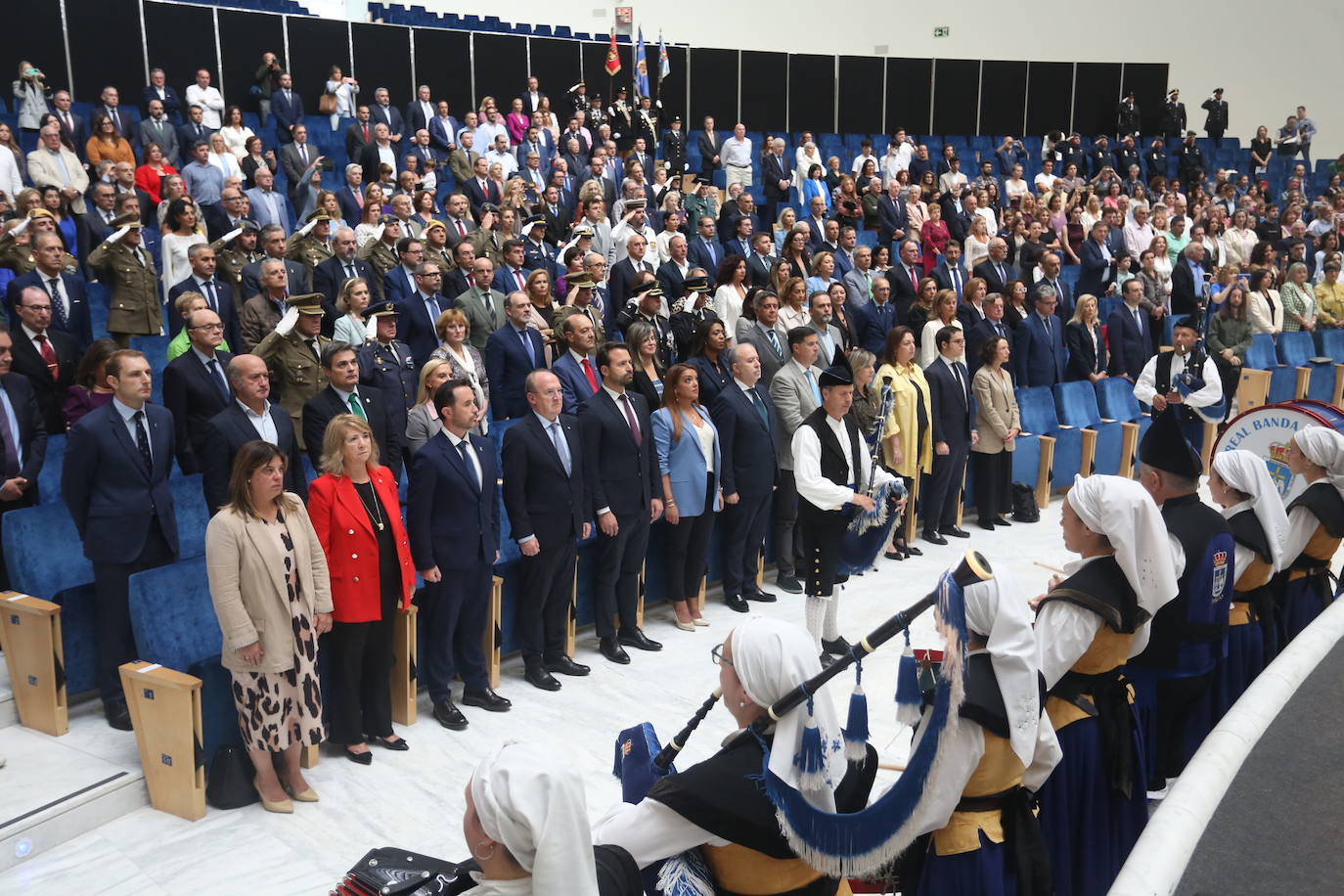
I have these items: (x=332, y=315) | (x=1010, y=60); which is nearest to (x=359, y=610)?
(x=332, y=315)

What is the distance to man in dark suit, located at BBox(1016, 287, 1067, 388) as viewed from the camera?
9523 millimetres

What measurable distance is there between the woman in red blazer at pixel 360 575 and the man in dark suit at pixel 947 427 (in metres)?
4.44

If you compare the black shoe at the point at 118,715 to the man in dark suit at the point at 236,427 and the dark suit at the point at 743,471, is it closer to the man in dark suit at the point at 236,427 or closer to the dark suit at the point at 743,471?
the man in dark suit at the point at 236,427

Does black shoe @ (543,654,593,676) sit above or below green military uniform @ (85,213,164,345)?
below

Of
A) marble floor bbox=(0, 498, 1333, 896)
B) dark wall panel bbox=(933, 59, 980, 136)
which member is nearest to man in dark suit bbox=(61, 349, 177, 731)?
marble floor bbox=(0, 498, 1333, 896)

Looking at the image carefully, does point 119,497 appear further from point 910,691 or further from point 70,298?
point 910,691

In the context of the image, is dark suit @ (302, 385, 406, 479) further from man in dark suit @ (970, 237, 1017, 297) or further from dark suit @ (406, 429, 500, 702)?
man in dark suit @ (970, 237, 1017, 297)

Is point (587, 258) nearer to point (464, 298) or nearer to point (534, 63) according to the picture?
point (464, 298)

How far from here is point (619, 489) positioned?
5961mm

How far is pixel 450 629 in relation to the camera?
520 cm

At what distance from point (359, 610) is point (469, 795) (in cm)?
279

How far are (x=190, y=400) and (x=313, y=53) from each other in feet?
41.3

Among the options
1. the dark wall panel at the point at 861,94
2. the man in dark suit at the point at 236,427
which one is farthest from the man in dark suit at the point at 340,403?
the dark wall panel at the point at 861,94

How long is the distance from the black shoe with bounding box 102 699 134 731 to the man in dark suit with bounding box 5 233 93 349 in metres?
2.45
